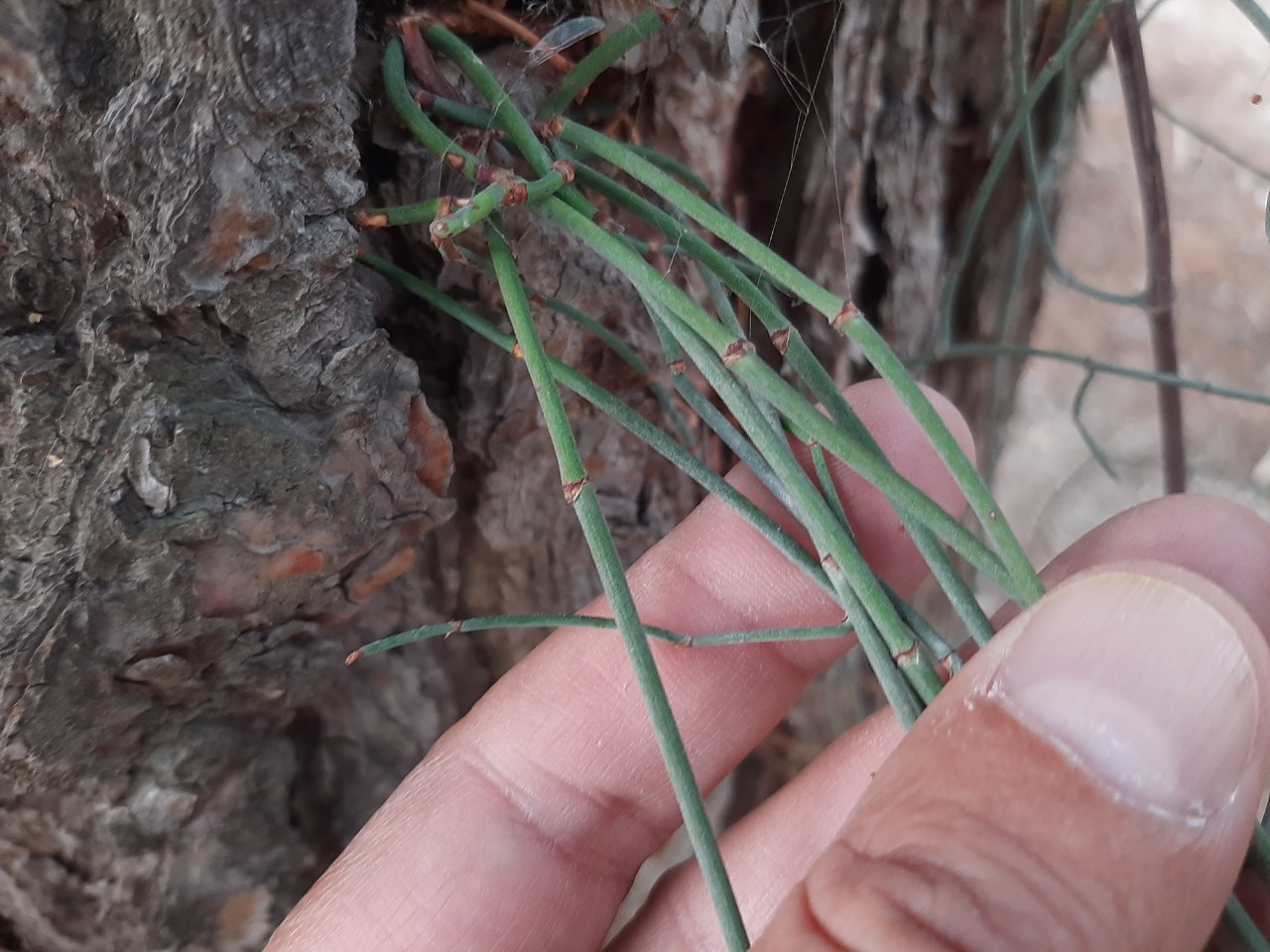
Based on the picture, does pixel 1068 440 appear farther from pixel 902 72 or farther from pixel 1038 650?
pixel 1038 650

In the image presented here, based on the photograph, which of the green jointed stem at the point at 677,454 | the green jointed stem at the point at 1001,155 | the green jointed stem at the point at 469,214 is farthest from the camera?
the green jointed stem at the point at 1001,155

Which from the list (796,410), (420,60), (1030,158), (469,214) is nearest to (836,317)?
(796,410)

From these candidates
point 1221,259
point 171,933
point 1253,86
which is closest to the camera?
point 171,933

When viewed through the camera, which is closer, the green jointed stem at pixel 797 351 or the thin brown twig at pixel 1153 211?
the green jointed stem at pixel 797 351

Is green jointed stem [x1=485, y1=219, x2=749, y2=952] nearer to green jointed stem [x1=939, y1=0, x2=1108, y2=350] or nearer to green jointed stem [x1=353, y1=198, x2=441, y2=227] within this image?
green jointed stem [x1=353, y1=198, x2=441, y2=227]

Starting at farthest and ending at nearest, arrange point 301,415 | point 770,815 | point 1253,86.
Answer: point 1253,86 < point 770,815 < point 301,415

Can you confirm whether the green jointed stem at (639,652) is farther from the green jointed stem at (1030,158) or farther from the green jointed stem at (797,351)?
the green jointed stem at (1030,158)

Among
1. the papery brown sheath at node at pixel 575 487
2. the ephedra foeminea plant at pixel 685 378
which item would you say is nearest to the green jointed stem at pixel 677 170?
the ephedra foeminea plant at pixel 685 378

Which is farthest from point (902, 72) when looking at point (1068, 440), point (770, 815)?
point (1068, 440)
